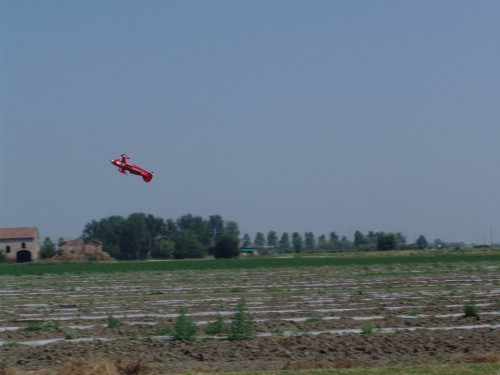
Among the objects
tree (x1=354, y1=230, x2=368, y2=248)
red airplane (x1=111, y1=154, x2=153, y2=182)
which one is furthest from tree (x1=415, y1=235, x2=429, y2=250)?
red airplane (x1=111, y1=154, x2=153, y2=182)

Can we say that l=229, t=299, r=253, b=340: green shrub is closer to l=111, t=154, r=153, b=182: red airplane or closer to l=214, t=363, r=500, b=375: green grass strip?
l=214, t=363, r=500, b=375: green grass strip

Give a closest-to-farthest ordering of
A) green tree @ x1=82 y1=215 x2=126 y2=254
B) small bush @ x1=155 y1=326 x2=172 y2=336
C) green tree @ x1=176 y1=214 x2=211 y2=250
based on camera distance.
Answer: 1. small bush @ x1=155 y1=326 x2=172 y2=336
2. green tree @ x1=82 y1=215 x2=126 y2=254
3. green tree @ x1=176 y1=214 x2=211 y2=250

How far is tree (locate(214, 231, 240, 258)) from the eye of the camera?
105m

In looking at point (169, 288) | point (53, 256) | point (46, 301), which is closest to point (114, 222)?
point (53, 256)

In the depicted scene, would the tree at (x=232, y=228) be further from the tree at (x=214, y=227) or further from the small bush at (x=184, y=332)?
the small bush at (x=184, y=332)

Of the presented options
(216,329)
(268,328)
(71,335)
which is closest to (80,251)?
(71,335)

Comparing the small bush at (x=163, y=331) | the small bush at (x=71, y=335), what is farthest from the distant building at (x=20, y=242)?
the small bush at (x=163, y=331)

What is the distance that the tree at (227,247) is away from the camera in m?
105

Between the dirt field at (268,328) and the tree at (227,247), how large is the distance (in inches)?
2791

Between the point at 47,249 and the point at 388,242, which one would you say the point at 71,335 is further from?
the point at 388,242

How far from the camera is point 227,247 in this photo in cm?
10512

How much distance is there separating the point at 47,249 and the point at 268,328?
49.0 meters

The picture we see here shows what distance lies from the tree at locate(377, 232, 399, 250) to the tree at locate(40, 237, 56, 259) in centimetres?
7264

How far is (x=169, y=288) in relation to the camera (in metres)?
37.6
